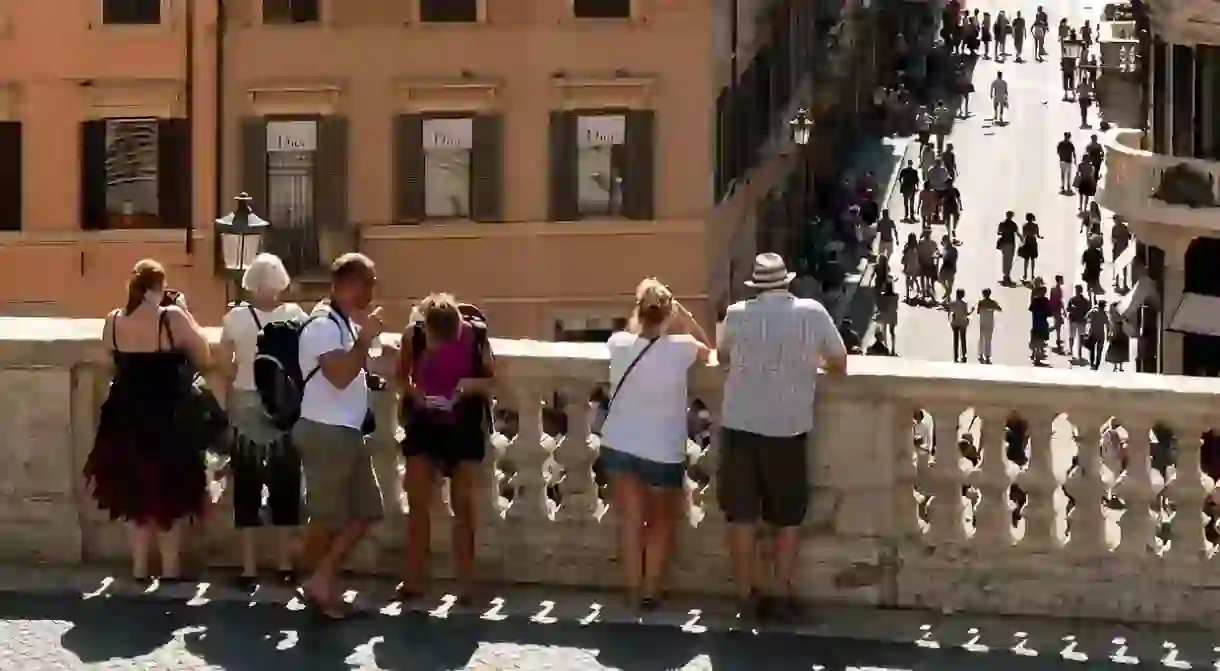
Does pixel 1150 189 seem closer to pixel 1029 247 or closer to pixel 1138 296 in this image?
pixel 1138 296

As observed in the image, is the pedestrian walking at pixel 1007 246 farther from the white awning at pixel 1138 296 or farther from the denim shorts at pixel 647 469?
the denim shorts at pixel 647 469

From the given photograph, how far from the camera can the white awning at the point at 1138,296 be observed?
152ft

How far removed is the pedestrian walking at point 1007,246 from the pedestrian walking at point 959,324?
18.0 ft

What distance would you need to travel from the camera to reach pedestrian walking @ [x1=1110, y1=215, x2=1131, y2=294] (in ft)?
176

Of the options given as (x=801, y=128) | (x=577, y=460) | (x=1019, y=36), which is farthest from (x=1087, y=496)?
(x=1019, y=36)

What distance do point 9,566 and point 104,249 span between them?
30.6m

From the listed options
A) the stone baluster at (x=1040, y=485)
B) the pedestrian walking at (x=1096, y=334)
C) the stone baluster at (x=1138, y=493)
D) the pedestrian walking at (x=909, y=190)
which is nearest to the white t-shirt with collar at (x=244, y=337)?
the stone baluster at (x=1040, y=485)

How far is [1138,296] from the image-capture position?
46844 millimetres

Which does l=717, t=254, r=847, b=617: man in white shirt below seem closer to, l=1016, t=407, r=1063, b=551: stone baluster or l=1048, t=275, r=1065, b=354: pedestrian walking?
l=1016, t=407, r=1063, b=551: stone baluster

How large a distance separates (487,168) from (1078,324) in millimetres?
10755

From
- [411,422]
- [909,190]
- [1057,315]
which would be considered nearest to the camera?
[411,422]

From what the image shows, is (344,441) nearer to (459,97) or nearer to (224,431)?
(224,431)

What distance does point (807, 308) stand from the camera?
1145 cm

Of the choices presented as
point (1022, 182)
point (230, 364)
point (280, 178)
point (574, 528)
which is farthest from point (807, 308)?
point (1022, 182)
